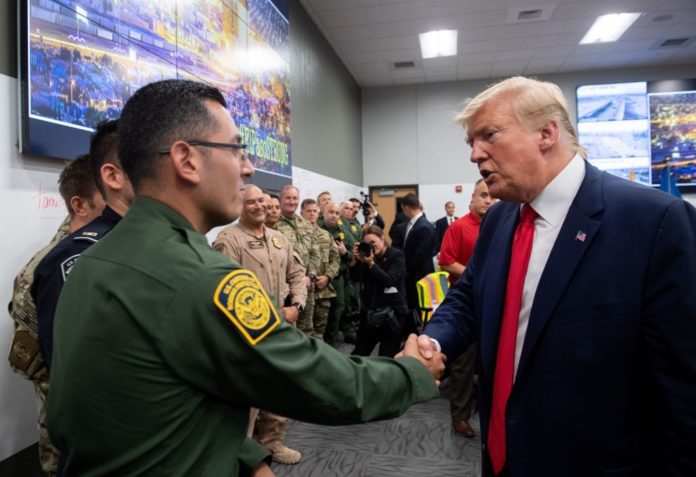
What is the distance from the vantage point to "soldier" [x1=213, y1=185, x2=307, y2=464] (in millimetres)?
2633

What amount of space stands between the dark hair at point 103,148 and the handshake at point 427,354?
1.10m

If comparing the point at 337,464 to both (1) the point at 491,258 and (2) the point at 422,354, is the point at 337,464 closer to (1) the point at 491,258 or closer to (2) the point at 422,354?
(2) the point at 422,354

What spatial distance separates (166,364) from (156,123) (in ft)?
1.50

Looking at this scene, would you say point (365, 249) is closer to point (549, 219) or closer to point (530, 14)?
point (549, 219)

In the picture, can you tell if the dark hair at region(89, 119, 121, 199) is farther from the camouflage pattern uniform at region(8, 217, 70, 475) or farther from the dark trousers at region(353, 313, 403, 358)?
the dark trousers at region(353, 313, 403, 358)

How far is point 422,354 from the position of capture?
49.4 inches

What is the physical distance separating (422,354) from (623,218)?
0.59 m

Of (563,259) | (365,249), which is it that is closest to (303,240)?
(365,249)

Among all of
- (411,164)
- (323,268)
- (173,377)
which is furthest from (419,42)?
(173,377)

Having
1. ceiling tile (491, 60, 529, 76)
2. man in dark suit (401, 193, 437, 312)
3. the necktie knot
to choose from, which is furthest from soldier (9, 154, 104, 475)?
ceiling tile (491, 60, 529, 76)

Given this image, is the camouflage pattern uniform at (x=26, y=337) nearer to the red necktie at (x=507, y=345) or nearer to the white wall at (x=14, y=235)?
the white wall at (x=14, y=235)

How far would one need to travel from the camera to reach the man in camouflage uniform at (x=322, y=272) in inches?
166

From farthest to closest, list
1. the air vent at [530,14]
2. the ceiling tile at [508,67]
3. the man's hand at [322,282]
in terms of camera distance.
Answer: the ceiling tile at [508,67] → the air vent at [530,14] → the man's hand at [322,282]

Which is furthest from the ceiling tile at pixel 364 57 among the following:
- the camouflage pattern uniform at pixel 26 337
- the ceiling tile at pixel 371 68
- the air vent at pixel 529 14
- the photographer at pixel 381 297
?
the camouflage pattern uniform at pixel 26 337
